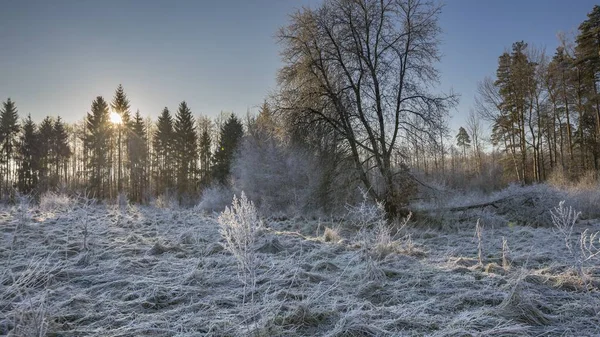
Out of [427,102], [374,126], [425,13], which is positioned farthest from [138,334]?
[425,13]

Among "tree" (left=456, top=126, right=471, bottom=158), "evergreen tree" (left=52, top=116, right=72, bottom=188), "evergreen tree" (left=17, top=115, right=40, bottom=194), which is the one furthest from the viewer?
"tree" (left=456, top=126, right=471, bottom=158)

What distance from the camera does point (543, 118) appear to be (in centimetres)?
2177

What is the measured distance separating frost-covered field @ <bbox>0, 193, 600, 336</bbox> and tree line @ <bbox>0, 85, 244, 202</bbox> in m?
25.1

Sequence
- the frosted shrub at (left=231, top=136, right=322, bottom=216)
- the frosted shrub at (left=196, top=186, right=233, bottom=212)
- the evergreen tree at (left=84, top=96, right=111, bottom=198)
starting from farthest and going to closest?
the evergreen tree at (left=84, top=96, right=111, bottom=198) < the frosted shrub at (left=196, top=186, right=233, bottom=212) < the frosted shrub at (left=231, top=136, right=322, bottom=216)

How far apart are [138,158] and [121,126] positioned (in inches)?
151

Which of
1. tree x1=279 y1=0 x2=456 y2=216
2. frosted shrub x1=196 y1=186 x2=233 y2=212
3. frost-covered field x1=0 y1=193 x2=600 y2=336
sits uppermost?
tree x1=279 y1=0 x2=456 y2=216

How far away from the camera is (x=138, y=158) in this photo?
116 feet

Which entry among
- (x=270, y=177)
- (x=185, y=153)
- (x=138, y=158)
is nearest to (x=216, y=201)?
(x=270, y=177)

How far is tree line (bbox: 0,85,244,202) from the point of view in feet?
99.7

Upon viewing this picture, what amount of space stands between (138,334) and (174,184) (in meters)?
34.9

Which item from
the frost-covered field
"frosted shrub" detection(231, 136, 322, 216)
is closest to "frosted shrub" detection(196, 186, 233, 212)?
"frosted shrub" detection(231, 136, 322, 216)

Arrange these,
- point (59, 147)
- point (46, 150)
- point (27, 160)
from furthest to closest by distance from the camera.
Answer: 1. point (59, 147)
2. point (46, 150)
3. point (27, 160)

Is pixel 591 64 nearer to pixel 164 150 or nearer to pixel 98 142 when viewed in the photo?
pixel 164 150

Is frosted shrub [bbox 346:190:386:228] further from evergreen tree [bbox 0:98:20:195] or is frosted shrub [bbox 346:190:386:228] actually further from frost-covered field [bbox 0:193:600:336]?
evergreen tree [bbox 0:98:20:195]
